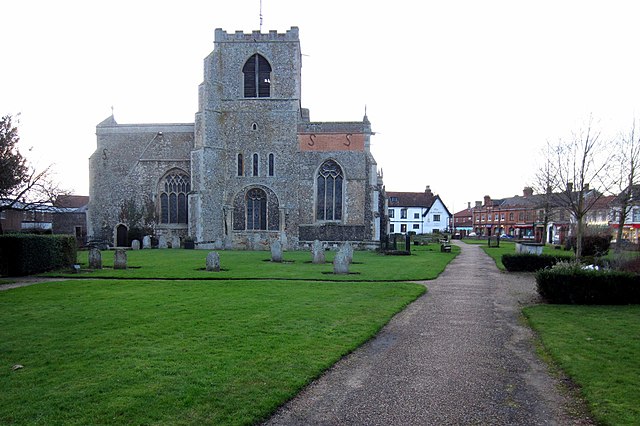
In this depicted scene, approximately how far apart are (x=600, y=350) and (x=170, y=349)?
692cm

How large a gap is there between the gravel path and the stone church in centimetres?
2422

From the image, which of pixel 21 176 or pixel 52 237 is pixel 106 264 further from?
pixel 21 176

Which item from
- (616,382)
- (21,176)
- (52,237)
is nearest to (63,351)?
(616,382)

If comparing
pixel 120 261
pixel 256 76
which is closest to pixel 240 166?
pixel 256 76

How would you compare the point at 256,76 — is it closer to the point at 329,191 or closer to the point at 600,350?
the point at 329,191

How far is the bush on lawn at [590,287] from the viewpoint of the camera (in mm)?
11055

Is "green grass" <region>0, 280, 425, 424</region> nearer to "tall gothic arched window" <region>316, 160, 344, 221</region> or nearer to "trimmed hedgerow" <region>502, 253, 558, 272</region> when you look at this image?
"trimmed hedgerow" <region>502, 253, 558, 272</region>

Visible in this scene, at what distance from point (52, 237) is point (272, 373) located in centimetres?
1646

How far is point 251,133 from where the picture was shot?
111ft

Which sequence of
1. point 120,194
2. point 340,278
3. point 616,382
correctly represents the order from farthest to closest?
point 120,194 → point 340,278 → point 616,382

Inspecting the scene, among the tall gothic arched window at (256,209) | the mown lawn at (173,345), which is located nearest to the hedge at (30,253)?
the mown lawn at (173,345)

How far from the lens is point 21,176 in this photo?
52.3 feet

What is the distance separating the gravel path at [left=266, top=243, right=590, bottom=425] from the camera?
4609mm

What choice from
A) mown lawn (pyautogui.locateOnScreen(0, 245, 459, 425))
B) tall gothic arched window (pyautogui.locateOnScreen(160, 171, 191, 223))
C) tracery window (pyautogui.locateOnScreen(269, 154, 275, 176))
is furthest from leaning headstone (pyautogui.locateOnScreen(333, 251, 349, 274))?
tall gothic arched window (pyautogui.locateOnScreen(160, 171, 191, 223))
